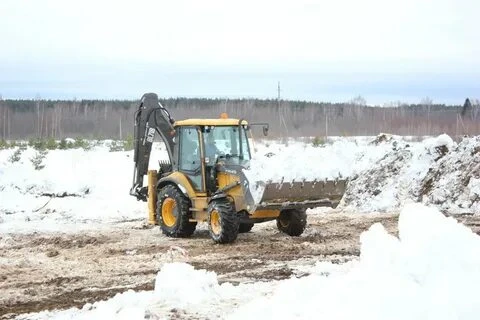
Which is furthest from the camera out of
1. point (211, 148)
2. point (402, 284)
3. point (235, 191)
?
point (211, 148)

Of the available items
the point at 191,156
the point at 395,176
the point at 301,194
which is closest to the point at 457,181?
the point at 395,176

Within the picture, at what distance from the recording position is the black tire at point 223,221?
1362 cm

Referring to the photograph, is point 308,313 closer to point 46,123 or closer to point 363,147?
point 363,147

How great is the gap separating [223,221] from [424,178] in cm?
834

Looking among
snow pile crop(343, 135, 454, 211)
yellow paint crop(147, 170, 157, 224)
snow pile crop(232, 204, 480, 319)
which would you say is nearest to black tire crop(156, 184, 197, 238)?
yellow paint crop(147, 170, 157, 224)

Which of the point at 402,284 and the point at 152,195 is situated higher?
the point at 402,284

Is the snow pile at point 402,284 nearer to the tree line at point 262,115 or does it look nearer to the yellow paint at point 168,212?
the yellow paint at point 168,212

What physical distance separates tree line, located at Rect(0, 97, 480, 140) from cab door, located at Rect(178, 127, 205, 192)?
54.8 metres

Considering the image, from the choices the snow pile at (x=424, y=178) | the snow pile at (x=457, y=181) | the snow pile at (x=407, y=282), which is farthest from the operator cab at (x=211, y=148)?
the snow pile at (x=407, y=282)

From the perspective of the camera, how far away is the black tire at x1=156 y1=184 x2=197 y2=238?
14898mm

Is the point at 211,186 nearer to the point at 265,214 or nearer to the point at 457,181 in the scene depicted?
the point at 265,214

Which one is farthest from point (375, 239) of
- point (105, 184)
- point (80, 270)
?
point (105, 184)

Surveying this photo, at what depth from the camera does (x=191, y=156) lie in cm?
1501

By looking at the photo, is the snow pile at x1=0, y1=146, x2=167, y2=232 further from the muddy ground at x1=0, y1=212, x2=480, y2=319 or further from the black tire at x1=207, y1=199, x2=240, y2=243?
the black tire at x1=207, y1=199, x2=240, y2=243
